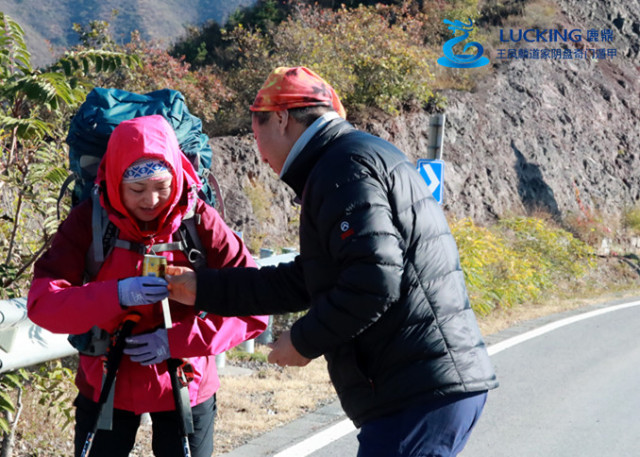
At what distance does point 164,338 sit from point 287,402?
12.2 feet

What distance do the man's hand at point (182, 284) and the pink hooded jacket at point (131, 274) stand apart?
0.16 m

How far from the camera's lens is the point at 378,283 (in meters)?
2.34

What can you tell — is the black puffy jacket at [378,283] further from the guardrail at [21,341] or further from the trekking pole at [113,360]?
the guardrail at [21,341]

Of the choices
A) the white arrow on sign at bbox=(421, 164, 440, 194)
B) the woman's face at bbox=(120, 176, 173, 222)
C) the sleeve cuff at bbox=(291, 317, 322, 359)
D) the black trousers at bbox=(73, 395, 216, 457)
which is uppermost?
the woman's face at bbox=(120, 176, 173, 222)

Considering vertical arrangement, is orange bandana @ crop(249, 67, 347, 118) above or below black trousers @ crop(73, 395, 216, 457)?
above

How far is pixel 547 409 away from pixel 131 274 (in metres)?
4.83

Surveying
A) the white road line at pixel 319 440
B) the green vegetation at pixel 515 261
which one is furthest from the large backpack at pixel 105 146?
the green vegetation at pixel 515 261

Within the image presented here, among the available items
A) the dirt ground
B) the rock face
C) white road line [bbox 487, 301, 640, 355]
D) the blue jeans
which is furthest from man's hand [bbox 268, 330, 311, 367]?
the rock face

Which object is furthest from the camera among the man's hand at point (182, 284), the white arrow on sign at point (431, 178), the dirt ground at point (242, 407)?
the white arrow on sign at point (431, 178)

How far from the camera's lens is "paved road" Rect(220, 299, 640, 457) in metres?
5.78

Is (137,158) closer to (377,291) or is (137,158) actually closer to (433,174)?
(377,291)

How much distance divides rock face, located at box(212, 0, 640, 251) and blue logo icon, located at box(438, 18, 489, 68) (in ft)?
2.12

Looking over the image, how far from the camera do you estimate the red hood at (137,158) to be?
2.97 m

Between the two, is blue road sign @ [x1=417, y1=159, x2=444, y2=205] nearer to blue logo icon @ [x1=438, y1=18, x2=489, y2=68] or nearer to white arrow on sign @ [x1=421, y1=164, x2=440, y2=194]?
white arrow on sign @ [x1=421, y1=164, x2=440, y2=194]
